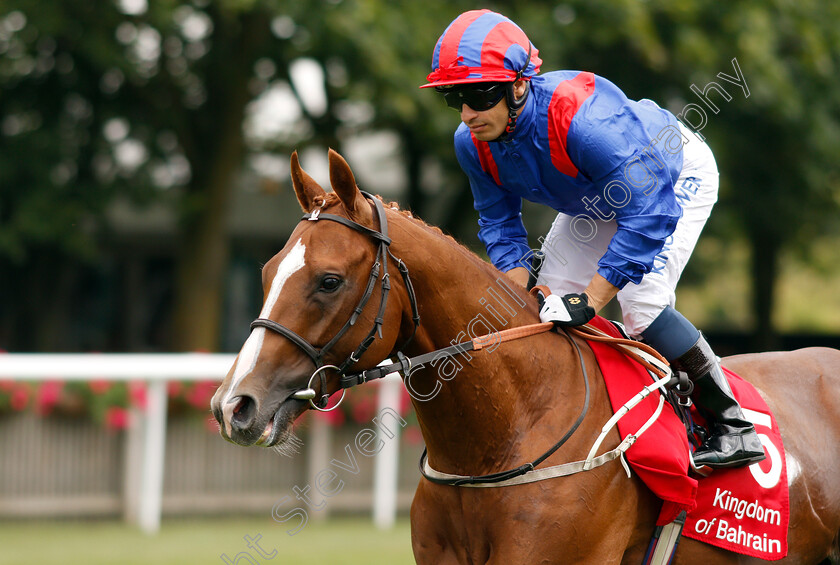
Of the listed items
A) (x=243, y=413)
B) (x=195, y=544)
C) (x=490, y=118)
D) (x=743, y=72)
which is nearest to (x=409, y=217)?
(x=490, y=118)

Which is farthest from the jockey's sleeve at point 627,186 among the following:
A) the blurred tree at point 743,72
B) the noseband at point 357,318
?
the blurred tree at point 743,72

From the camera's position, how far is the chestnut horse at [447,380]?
98.6 inches

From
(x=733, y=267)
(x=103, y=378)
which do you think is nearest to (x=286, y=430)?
(x=103, y=378)

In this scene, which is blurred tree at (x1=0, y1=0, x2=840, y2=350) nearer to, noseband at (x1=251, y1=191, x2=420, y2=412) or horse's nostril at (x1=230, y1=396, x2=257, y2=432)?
noseband at (x1=251, y1=191, x2=420, y2=412)

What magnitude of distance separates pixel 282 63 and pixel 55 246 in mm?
3684

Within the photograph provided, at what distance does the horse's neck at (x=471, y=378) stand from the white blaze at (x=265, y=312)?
1.19ft

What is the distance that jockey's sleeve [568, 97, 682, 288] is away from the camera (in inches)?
115

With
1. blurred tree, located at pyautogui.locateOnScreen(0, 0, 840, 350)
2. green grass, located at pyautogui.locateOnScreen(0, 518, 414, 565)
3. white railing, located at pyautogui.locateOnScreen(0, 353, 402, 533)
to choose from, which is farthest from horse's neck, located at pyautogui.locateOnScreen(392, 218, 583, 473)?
blurred tree, located at pyautogui.locateOnScreen(0, 0, 840, 350)

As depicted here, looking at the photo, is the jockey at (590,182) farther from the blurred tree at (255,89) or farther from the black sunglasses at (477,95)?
the blurred tree at (255,89)

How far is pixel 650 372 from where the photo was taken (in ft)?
10.3

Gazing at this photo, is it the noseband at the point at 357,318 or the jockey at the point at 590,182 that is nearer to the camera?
the noseband at the point at 357,318

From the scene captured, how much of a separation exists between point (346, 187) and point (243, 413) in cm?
71

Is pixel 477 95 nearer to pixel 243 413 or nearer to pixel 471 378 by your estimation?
pixel 471 378

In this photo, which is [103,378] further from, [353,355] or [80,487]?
[353,355]
